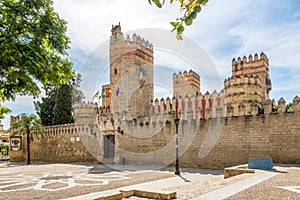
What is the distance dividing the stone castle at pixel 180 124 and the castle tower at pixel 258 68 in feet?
0.28

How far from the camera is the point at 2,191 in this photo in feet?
28.8

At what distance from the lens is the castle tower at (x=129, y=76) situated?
22844mm

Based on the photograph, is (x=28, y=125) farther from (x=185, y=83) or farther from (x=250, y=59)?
(x=250, y=59)

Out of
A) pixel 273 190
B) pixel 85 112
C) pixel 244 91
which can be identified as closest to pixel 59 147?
pixel 85 112

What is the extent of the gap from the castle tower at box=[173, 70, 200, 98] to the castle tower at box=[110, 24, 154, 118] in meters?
2.96

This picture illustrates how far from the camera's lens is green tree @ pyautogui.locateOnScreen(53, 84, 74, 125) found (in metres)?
28.9

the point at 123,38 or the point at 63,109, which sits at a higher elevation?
the point at 123,38

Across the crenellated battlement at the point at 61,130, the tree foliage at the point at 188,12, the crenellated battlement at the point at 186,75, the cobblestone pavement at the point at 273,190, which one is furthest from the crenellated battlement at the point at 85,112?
the tree foliage at the point at 188,12

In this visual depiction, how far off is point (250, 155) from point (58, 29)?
11.8 metres

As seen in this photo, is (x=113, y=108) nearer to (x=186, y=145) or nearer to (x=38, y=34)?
(x=186, y=145)

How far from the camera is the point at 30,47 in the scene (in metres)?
4.54

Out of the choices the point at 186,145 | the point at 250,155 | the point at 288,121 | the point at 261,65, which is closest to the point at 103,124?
the point at 186,145

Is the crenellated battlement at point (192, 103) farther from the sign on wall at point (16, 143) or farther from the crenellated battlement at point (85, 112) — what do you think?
the sign on wall at point (16, 143)

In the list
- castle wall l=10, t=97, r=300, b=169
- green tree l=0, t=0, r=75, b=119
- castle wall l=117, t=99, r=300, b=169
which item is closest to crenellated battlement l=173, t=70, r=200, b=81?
castle wall l=10, t=97, r=300, b=169
